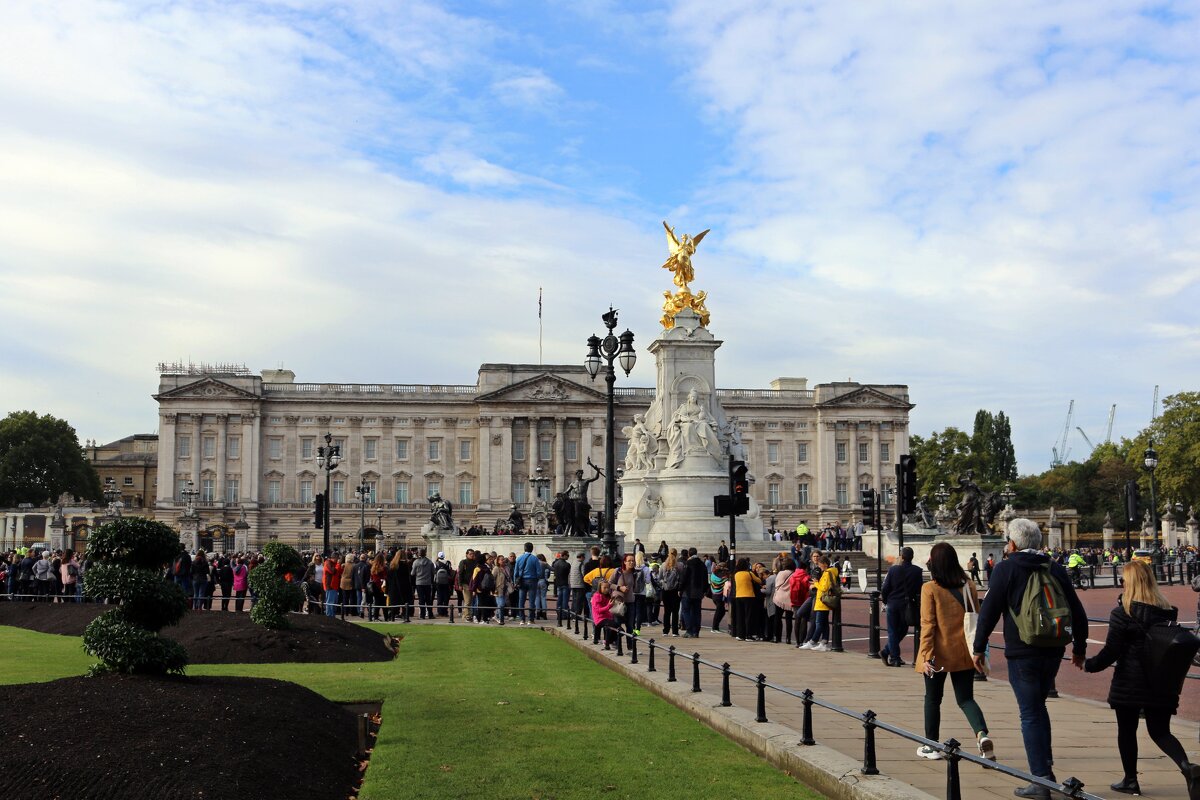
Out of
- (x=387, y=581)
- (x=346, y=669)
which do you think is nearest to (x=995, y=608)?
(x=346, y=669)

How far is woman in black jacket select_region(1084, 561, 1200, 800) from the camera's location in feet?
25.7

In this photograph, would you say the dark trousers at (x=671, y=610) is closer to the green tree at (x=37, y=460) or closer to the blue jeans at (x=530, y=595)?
the blue jeans at (x=530, y=595)

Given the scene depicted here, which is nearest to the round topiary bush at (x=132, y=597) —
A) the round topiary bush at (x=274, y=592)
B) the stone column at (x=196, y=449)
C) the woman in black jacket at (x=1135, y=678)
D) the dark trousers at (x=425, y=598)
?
the round topiary bush at (x=274, y=592)

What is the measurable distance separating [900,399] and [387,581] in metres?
89.1

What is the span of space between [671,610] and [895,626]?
6.18 m

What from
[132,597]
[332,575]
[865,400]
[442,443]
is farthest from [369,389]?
[132,597]

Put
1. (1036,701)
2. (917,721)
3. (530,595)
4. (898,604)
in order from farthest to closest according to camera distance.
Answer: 1. (530,595)
2. (898,604)
3. (917,721)
4. (1036,701)

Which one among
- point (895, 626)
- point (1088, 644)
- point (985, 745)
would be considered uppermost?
point (895, 626)

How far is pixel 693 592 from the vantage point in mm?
21359

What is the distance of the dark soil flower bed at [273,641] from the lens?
16.7m

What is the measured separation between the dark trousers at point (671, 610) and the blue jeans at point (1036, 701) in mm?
13701

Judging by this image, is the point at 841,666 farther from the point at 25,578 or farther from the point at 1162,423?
the point at 1162,423

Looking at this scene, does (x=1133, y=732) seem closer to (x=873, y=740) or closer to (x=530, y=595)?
(x=873, y=740)

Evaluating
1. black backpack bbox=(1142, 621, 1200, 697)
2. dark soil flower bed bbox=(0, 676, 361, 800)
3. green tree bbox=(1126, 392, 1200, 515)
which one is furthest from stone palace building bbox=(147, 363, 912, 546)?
black backpack bbox=(1142, 621, 1200, 697)
